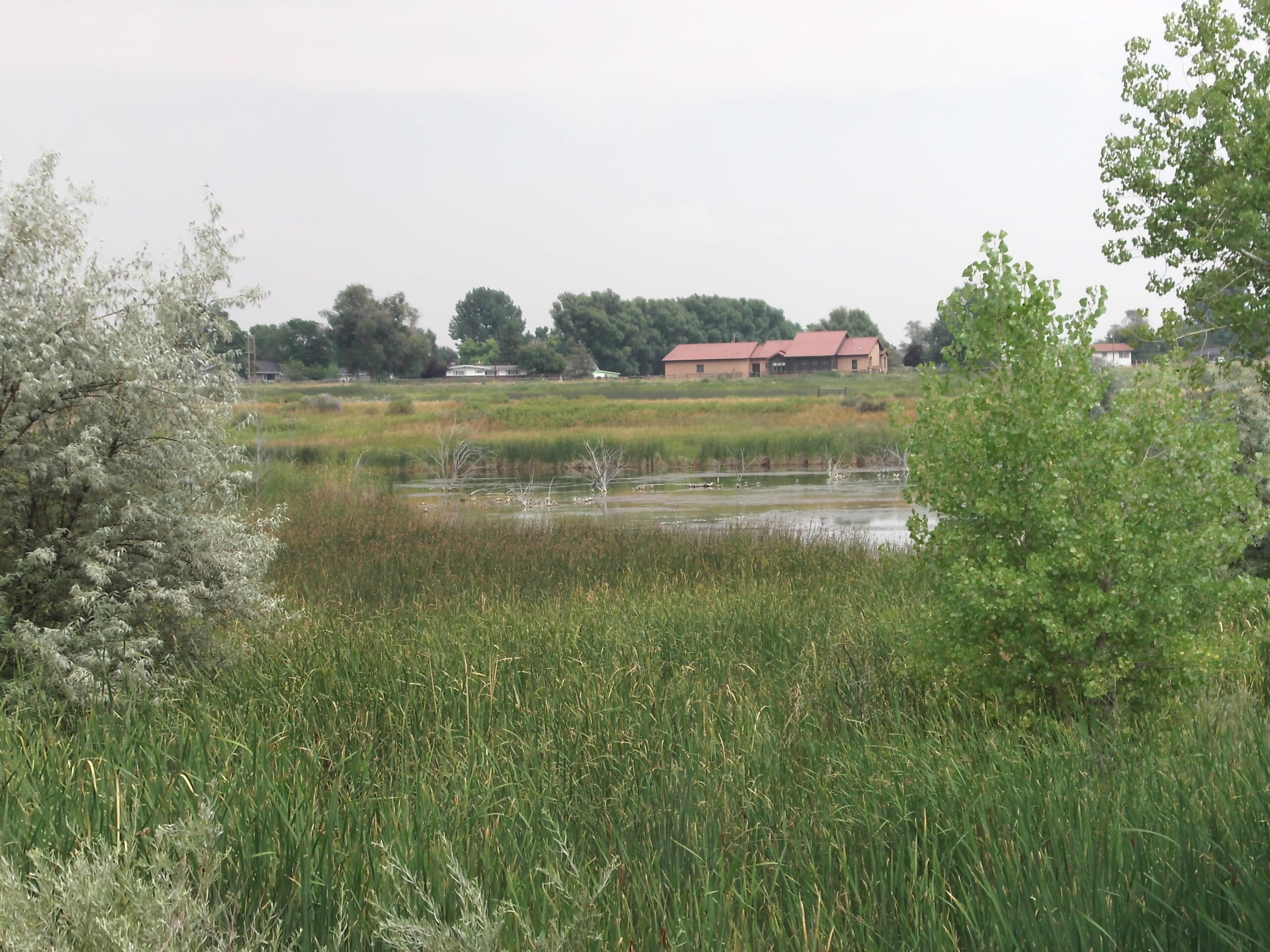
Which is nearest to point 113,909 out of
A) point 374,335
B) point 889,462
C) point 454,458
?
point 454,458

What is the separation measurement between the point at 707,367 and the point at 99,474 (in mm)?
76049

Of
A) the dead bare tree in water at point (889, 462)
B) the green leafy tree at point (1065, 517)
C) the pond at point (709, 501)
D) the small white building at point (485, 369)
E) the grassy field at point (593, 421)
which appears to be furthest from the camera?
the small white building at point (485, 369)

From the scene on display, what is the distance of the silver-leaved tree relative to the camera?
17.8ft

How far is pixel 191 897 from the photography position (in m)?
3.20

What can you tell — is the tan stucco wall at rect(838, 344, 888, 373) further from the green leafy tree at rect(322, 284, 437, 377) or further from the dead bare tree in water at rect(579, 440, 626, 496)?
the dead bare tree in water at rect(579, 440, 626, 496)

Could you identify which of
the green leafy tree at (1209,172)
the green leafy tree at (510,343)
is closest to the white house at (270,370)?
the green leafy tree at (510,343)

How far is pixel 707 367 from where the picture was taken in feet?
264

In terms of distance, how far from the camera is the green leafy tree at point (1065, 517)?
4730 mm

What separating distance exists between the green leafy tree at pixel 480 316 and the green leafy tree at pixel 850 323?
135 ft

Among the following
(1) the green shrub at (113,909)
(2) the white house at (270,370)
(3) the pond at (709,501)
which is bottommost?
(3) the pond at (709,501)

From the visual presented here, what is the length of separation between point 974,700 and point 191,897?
159 inches

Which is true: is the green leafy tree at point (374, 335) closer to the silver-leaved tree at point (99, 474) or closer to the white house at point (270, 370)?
the white house at point (270, 370)

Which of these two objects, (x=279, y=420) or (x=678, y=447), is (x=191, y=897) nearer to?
(x=678, y=447)

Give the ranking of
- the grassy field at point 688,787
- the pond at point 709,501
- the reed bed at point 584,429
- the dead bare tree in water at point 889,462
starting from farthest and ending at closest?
1. the reed bed at point 584,429
2. the dead bare tree in water at point 889,462
3. the pond at point 709,501
4. the grassy field at point 688,787
